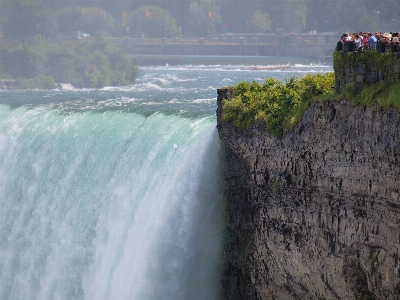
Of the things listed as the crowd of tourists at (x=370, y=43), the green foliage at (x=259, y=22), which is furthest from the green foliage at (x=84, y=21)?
the crowd of tourists at (x=370, y=43)

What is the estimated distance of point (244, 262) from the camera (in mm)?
28188

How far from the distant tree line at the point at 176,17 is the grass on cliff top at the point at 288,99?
6502cm

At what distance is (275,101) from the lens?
27.5 meters

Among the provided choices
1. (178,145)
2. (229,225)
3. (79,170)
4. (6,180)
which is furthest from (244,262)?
(6,180)

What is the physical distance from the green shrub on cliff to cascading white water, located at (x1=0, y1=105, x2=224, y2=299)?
5.12ft

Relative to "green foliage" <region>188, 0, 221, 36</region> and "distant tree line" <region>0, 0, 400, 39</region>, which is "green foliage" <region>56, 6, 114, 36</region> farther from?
"green foliage" <region>188, 0, 221, 36</region>

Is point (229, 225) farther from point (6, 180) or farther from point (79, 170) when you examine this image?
point (6, 180)

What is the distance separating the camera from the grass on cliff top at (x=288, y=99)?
2216 centimetres

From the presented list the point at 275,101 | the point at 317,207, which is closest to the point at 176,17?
the point at 275,101

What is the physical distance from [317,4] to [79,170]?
72453 millimetres

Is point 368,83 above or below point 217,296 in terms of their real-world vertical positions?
above

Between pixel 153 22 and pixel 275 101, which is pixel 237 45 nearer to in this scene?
pixel 153 22

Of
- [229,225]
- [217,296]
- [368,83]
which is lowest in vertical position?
[217,296]

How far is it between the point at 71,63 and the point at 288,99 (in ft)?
236
